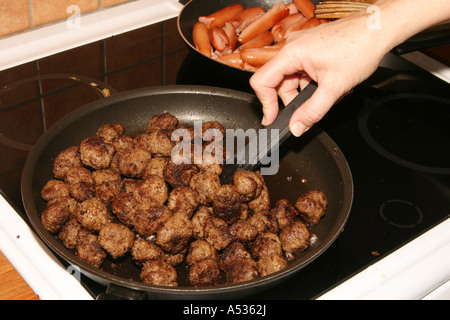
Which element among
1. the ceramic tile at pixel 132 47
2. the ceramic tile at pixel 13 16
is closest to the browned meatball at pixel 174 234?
the ceramic tile at pixel 132 47

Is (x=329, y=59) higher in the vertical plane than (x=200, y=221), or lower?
higher

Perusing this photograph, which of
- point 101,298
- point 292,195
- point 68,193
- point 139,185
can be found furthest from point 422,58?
point 101,298

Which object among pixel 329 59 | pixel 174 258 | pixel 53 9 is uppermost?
pixel 329 59

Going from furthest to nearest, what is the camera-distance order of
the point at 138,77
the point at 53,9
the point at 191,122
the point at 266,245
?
1. the point at 53,9
2. the point at 138,77
3. the point at 191,122
4. the point at 266,245

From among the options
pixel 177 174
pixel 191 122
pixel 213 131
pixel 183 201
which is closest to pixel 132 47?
pixel 191 122

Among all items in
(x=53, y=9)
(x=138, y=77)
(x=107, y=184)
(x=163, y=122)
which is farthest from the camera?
(x=53, y=9)

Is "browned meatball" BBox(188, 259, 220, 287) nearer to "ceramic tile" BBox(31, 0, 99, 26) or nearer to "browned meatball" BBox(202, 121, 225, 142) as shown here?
"browned meatball" BBox(202, 121, 225, 142)

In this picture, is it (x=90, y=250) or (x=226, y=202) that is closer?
(x=90, y=250)

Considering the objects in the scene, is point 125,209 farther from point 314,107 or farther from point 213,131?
point 314,107
